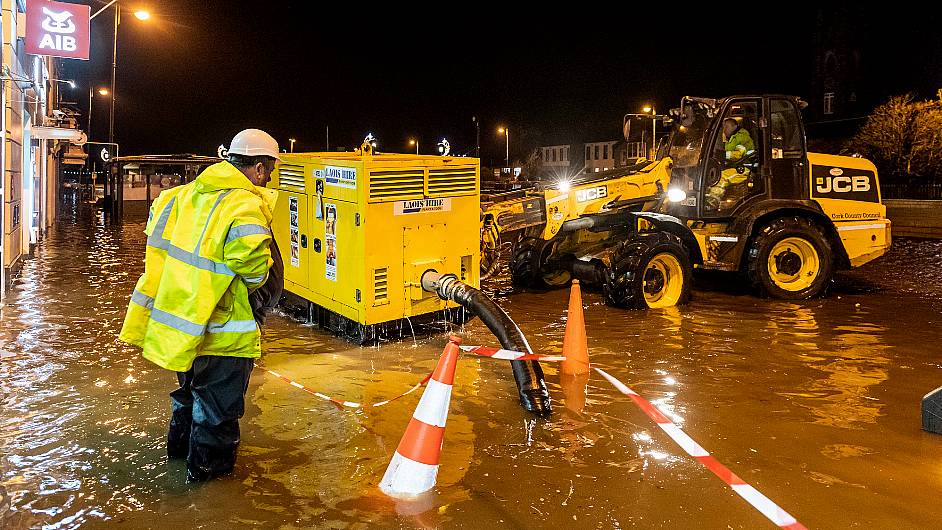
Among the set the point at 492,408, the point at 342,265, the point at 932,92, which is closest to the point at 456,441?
the point at 492,408

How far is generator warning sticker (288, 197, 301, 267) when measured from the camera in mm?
9633

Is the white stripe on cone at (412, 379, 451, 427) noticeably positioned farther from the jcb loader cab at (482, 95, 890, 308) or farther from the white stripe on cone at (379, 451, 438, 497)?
the jcb loader cab at (482, 95, 890, 308)

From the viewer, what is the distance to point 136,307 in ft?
15.3

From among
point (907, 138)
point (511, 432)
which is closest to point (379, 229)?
point (511, 432)

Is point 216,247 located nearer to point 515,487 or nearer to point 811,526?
point 515,487

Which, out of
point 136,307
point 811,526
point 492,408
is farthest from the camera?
point 492,408

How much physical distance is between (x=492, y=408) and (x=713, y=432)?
1631 millimetres

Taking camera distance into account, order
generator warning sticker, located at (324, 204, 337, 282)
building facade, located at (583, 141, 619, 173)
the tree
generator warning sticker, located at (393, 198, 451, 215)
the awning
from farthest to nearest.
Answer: building facade, located at (583, 141, 619, 173) < the tree < the awning < generator warning sticker, located at (324, 204, 337, 282) < generator warning sticker, located at (393, 198, 451, 215)

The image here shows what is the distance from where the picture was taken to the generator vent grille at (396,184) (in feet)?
27.2

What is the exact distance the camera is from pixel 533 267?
12.5 metres

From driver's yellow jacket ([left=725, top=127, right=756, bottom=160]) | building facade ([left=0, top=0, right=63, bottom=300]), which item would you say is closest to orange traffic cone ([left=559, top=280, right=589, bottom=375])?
driver's yellow jacket ([left=725, top=127, right=756, bottom=160])

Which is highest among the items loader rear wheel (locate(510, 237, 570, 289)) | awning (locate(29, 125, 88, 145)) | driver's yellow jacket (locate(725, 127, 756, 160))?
awning (locate(29, 125, 88, 145))

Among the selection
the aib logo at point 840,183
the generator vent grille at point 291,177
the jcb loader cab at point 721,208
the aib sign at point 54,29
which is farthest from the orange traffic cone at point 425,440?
the aib sign at point 54,29

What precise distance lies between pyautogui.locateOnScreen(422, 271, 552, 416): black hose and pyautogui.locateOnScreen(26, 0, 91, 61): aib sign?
36.0 feet
